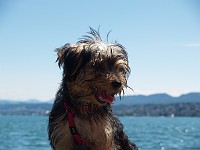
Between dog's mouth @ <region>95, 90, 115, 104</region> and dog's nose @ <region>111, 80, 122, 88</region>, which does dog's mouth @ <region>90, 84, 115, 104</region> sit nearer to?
dog's mouth @ <region>95, 90, 115, 104</region>

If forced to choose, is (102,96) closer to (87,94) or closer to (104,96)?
(104,96)

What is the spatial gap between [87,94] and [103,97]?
8.2 inches

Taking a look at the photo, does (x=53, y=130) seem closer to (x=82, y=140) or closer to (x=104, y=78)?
(x=82, y=140)

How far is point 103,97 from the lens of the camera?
6180mm

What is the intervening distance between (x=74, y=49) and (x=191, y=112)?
182603 millimetres

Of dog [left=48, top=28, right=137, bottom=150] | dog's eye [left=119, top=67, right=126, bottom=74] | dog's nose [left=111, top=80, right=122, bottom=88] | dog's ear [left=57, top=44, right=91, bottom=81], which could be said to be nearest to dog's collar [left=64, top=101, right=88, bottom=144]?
dog [left=48, top=28, right=137, bottom=150]

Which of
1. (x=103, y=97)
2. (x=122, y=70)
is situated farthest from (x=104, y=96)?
(x=122, y=70)

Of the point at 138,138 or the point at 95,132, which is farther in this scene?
the point at 138,138

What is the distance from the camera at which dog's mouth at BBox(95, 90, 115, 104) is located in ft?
20.2

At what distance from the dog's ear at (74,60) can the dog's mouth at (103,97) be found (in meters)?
0.37

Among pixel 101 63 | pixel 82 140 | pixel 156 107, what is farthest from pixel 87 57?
pixel 156 107

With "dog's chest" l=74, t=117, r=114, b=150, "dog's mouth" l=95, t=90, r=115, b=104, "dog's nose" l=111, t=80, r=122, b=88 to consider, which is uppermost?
"dog's nose" l=111, t=80, r=122, b=88

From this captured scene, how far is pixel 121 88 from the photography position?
6.15 m

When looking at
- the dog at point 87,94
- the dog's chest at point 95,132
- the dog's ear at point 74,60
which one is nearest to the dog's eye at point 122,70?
the dog at point 87,94
